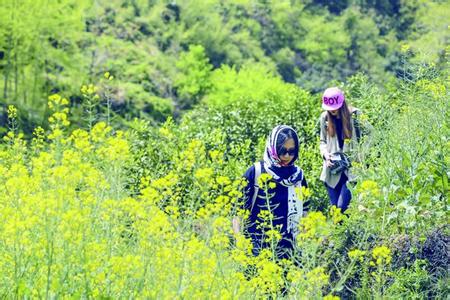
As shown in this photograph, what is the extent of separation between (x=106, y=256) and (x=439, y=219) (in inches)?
105

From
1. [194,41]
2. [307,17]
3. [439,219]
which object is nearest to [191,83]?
[194,41]

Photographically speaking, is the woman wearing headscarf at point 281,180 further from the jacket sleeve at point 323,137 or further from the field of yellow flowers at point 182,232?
the jacket sleeve at point 323,137

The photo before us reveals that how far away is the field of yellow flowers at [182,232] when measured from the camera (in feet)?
14.1

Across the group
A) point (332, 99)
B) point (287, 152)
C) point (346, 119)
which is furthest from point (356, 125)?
point (287, 152)

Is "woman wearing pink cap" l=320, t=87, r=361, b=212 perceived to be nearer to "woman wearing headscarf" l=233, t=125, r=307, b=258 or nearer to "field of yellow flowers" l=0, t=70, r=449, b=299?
"field of yellow flowers" l=0, t=70, r=449, b=299

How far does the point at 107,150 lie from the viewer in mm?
5113

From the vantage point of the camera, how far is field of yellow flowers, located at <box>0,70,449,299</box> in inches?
169

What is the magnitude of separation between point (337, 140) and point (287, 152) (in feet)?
4.83

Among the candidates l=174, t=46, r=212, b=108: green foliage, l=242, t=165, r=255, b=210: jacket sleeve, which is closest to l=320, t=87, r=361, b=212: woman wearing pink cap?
l=242, t=165, r=255, b=210: jacket sleeve

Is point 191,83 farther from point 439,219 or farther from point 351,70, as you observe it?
point 439,219

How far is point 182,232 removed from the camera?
483 cm

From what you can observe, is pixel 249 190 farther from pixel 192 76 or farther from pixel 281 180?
pixel 192 76

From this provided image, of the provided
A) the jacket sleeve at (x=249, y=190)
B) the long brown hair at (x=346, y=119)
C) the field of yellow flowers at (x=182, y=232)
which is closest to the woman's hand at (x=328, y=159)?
the long brown hair at (x=346, y=119)

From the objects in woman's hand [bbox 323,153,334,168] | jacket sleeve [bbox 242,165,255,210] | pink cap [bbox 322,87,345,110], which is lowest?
woman's hand [bbox 323,153,334,168]
